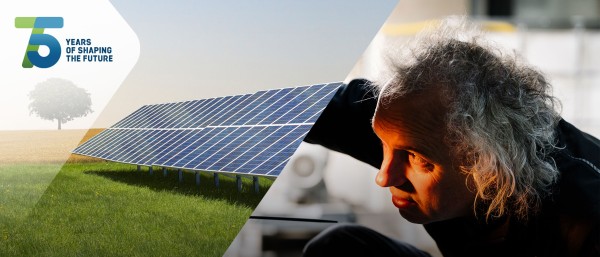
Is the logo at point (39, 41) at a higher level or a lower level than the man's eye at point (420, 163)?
higher

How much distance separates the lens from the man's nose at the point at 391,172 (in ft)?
10.4

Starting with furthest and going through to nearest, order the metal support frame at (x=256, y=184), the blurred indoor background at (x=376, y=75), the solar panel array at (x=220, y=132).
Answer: the metal support frame at (x=256, y=184) < the solar panel array at (x=220, y=132) < the blurred indoor background at (x=376, y=75)

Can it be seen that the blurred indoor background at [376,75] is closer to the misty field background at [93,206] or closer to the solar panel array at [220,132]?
the solar panel array at [220,132]

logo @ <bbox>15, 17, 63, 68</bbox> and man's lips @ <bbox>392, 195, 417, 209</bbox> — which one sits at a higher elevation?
logo @ <bbox>15, 17, 63, 68</bbox>

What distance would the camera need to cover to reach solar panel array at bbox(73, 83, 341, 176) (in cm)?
370

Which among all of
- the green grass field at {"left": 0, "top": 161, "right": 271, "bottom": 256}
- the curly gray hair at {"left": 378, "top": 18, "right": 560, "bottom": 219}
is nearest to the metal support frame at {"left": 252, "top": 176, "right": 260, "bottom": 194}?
the green grass field at {"left": 0, "top": 161, "right": 271, "bottom": 256}

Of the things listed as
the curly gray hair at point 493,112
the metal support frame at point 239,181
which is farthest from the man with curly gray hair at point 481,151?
the metal support frame at point 239,181

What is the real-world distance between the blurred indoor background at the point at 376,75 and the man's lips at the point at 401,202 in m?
0.03

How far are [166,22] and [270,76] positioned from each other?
2.40 feet

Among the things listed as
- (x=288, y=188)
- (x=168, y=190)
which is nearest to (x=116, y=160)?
(x=168, y=190)

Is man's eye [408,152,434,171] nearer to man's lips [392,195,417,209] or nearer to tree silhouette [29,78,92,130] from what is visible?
man's lips [392,195,417,209]

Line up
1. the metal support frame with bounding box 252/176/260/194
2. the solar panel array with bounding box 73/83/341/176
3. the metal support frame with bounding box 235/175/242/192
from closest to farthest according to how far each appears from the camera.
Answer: the solar panel array with bounding box 73/83/341/176 → the metal support frame with bounding box 252/176/260/194 → the metal support frame with bounding box 235/175/242/192

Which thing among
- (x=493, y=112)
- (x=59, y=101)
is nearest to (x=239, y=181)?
(x=59, y=101)

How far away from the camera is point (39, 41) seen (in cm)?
445
